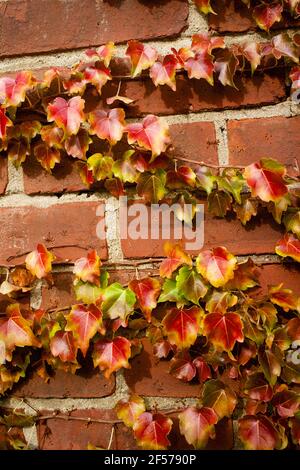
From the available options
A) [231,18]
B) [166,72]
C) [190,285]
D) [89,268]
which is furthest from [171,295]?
[231,18]

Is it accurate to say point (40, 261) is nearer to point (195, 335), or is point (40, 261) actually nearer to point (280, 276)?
point (195, 335)

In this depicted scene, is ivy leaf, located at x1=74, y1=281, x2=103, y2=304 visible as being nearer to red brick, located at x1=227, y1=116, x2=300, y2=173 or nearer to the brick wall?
the brick wall

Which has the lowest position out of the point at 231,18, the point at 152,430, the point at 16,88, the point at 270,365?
the point at 152,430

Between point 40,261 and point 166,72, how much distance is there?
0.36 m

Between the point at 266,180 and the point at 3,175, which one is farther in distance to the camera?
the point at 3,175

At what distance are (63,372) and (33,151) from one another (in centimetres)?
38

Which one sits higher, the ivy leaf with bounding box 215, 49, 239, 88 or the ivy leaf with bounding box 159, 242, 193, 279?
the ivy leaf with bounding box 215, 49, 239, 88

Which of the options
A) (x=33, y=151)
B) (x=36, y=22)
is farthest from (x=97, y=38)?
(x=33, y=151)

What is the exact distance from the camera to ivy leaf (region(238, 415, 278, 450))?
2.10 ft

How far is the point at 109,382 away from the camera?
703mm

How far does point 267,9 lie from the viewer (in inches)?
26.0

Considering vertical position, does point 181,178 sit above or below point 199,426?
above

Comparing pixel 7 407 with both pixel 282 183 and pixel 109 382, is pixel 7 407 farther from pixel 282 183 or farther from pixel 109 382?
pixel 282 183

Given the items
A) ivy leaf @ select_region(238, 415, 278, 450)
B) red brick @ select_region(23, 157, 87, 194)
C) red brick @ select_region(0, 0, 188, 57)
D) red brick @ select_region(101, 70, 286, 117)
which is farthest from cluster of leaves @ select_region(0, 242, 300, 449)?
red brick @ select_region(0, 0, 188, 57)
